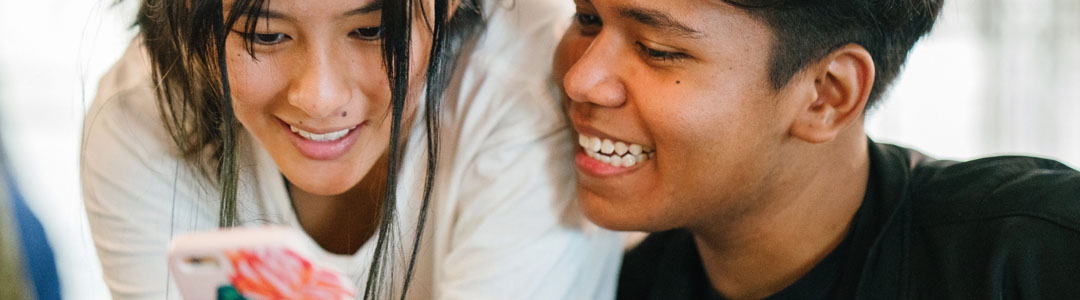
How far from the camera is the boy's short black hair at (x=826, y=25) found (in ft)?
3.08

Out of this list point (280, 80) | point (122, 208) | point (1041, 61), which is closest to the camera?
point (280, 80)

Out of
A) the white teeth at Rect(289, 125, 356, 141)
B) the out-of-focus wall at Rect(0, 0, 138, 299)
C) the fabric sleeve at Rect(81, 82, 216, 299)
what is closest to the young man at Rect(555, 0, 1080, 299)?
the white teeth at Rect(289, 125, 356, 141)

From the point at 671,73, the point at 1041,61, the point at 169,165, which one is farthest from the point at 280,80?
the point at 1041,61

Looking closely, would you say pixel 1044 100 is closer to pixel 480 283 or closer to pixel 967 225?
pixel 967 225

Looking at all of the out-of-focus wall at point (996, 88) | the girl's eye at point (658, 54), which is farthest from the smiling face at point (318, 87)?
the out-of-focus wall at point (996, 88)

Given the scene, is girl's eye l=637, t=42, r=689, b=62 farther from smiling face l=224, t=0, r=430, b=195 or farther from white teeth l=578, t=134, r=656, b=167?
smiling face l=224, t=0, r=430, b=195

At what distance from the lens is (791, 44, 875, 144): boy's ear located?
0.98m

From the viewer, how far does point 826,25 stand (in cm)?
96

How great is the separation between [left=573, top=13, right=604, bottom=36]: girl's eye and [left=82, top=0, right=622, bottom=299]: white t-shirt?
0.04 meters

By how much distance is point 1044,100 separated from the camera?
2.45 m

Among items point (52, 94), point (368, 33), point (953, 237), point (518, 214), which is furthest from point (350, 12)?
point (52, 94)

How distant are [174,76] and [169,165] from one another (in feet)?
0.37

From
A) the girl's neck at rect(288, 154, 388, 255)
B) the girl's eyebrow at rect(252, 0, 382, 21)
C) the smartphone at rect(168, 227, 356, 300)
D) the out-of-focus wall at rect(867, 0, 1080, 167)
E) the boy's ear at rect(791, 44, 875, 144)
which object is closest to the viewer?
the smartphone at rect(168, 227, 356, 300)

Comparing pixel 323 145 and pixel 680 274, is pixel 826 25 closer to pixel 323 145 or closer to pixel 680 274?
pixel 680 274
